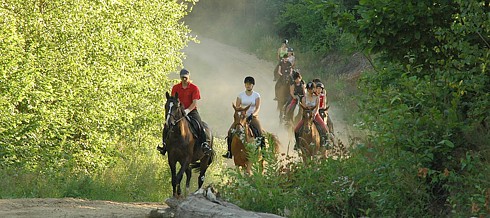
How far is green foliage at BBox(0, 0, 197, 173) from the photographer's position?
19.4 metres

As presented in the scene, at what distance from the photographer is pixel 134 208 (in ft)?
53.5

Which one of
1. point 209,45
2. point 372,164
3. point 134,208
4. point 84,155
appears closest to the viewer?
point 372,164

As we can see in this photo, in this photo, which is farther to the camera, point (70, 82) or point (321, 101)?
point (321, 101)

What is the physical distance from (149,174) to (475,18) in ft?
41.7

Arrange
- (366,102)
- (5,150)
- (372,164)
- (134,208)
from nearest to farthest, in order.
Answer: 1. (372,164)
2. (366,102)
3. (134,208)
4. (5,150)

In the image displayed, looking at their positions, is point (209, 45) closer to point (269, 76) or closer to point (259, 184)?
point (269, 76)

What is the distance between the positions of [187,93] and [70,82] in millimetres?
4264

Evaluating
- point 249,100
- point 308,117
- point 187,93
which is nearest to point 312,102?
point 308,117

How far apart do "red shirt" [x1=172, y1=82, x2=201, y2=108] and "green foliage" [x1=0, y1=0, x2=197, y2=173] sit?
146 inches

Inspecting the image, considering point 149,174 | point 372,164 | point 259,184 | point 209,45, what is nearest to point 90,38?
point 149,174

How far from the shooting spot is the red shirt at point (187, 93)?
683 inches

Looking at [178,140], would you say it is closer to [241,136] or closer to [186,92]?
[186,92]

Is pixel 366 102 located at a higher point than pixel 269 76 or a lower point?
lower

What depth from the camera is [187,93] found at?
17.4 m
